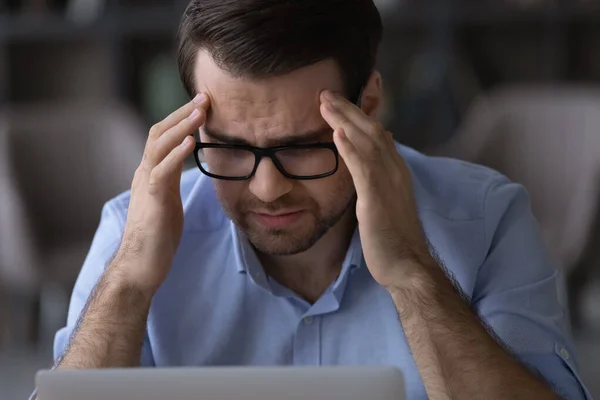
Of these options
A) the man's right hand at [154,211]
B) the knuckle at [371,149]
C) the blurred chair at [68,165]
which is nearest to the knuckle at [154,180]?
the man's right hand at [154,211]

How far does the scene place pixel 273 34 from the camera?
1506 millimetres

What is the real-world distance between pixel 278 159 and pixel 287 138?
0.13 feet

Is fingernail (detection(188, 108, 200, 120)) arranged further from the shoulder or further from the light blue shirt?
the shoulder

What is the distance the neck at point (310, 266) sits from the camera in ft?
5.70

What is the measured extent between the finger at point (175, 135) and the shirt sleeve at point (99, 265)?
0.20 meters

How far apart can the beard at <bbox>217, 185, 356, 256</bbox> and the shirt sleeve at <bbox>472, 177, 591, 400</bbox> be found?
289 millimetres

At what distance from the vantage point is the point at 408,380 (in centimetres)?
162

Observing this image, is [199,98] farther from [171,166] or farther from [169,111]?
[169,111]

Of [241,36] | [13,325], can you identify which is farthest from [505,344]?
[13,325]

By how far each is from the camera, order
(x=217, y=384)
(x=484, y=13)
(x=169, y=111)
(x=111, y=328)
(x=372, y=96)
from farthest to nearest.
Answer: (x=169, y=111), (x=484, y=13), (x=372, y=96), (x=111, y=328), (x=217, y=384)

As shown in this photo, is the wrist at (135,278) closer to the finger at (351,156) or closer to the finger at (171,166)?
the finger at (171,166)

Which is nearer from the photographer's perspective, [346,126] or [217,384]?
[217,384]

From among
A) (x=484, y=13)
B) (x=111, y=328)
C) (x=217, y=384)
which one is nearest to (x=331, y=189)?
(x=111, y=328)

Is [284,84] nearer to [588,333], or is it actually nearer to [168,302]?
[168,302]
